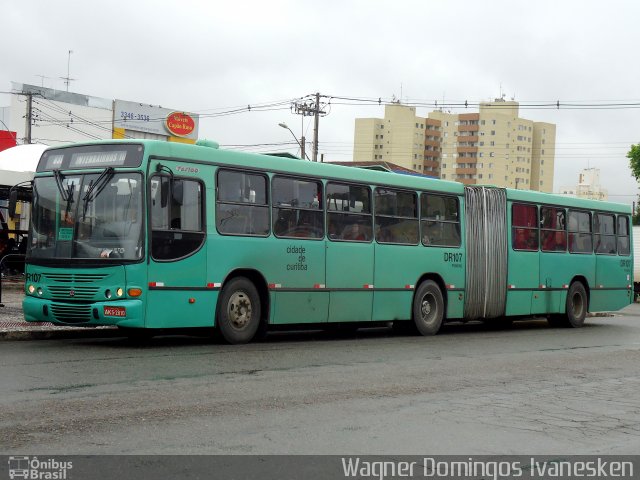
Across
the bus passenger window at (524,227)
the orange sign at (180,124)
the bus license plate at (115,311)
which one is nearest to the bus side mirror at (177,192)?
the bus license plate at (115,311)

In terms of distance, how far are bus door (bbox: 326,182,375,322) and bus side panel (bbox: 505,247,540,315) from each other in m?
4.92

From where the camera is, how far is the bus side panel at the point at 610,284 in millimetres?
23731

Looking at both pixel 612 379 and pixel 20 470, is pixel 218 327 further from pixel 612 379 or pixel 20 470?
pixel 20 470

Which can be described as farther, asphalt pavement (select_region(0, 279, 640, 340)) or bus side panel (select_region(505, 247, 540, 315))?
bus side panel (select_region(505, 247, 540, 315))

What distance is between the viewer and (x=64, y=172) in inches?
543

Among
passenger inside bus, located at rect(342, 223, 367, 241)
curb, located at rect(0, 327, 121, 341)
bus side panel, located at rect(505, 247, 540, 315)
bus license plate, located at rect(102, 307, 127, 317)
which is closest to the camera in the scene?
bus license plate, located at rect(102, 307, 127, 317)

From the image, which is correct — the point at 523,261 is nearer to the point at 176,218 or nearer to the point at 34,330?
the point at 176,218

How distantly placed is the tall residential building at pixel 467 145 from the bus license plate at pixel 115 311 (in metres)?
131

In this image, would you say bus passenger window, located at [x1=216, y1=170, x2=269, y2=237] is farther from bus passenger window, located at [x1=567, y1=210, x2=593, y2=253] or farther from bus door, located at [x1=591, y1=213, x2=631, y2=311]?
bus door, located at [x1=591, y1=213, x2=631, y2=311]

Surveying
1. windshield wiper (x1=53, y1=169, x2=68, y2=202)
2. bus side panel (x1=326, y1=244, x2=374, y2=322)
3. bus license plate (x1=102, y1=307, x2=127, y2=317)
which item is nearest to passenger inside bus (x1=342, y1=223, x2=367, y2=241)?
bus side panel (x1=326, y1=244, x2=374, y2=322)

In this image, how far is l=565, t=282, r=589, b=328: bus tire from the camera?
22.7 m

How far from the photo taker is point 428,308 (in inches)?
730

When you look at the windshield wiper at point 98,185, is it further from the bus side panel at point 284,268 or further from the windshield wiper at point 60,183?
the bus side panel at point 284,268

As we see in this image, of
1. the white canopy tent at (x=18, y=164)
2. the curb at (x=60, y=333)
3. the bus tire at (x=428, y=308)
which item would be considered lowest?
the curb at (x=60, y=333)
